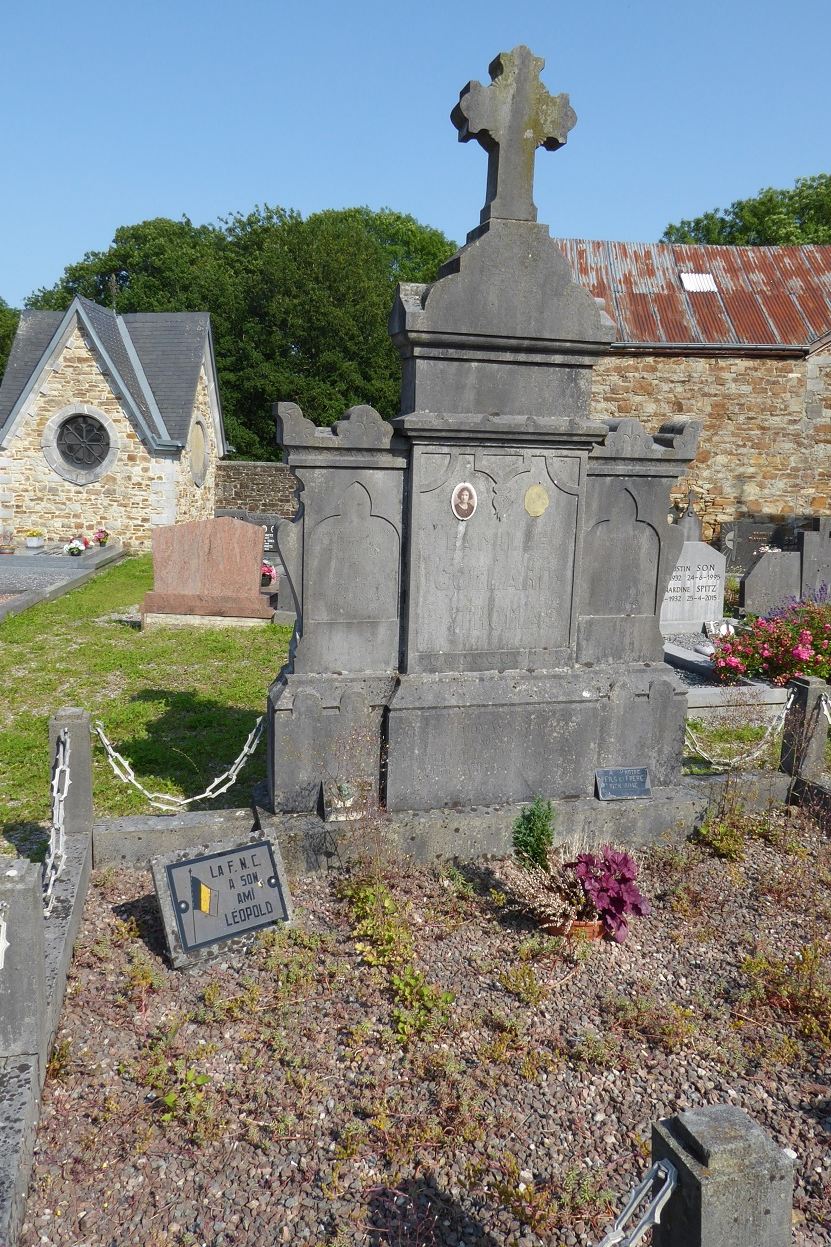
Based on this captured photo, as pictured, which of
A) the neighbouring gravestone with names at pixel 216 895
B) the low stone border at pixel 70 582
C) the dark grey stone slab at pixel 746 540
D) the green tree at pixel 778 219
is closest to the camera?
the neighbouring gravestone with names at pixel 216 895

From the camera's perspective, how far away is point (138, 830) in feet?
17.2

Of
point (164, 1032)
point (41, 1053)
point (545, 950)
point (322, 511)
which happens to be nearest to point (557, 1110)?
point (545, 950)

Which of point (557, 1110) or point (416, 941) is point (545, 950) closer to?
point (416, 941)

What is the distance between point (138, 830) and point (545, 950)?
95.9 inches

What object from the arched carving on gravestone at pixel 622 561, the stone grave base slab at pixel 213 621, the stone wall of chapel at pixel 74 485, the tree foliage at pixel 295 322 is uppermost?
the tree foliage at pixel 295 322

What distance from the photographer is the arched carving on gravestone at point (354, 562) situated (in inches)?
210

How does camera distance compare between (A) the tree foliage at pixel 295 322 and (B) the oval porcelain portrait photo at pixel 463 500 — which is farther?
(A) the tree foliage at pixel 295 322

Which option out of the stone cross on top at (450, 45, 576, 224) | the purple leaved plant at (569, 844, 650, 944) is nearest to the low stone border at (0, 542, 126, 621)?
the stone cross on top at (450, 45, 576, 224)

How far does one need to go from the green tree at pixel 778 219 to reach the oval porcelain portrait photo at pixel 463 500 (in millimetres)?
33595

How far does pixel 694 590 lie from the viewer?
41.2ft

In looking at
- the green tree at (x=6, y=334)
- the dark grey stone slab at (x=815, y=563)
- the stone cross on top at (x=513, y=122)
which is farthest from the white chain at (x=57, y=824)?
the green tree at (x=6, y=334)

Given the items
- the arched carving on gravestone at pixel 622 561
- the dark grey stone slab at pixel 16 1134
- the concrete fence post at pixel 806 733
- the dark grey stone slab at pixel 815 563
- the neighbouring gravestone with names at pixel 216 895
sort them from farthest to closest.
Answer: the dark grey stone slab at pixel 815 563 → the concrete fence post at pixel 806 733 → the arched carving on gravestone at pixel 622 561 → the neighbouring gravestone with names at pixel 216 895 → the dark grey stone slab at pixel 16 1134

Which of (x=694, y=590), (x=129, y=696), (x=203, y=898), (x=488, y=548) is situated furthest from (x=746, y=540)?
(x=203, y=898)

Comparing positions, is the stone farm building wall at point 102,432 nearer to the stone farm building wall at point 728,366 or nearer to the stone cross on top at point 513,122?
the stone farm building wall at point 728,366
